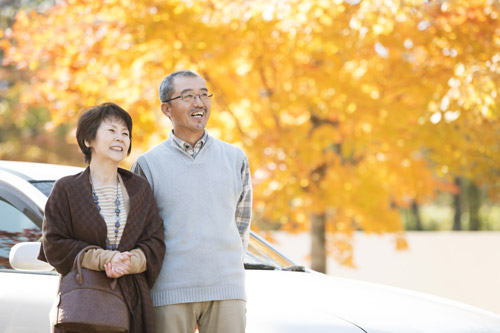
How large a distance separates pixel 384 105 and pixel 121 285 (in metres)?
4.29

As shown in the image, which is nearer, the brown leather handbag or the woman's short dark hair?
the brown leather handbag

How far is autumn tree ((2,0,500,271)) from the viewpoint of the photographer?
5781 millimetres

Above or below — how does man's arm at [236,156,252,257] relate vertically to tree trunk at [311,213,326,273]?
above

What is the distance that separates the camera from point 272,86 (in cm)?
700

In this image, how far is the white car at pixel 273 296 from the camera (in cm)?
289

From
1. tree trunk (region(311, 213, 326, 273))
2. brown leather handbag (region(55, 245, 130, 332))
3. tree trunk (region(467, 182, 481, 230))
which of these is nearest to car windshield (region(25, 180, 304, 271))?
brown leather handbag (region(55, 245, 130, 332))

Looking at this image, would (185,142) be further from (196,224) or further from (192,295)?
(192,295)

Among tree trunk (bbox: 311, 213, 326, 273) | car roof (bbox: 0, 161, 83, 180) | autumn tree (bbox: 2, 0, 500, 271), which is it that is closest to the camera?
car roof (bbox: 0, 161, 83, 180)

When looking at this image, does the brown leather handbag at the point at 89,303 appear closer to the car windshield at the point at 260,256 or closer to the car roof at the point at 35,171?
the car windshield at the point at 260,256

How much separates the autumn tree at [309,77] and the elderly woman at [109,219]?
336 cm

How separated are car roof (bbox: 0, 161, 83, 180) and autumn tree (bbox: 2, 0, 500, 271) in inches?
101

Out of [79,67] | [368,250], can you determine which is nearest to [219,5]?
[79,67]

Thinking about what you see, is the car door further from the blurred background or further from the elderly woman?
the blurred background

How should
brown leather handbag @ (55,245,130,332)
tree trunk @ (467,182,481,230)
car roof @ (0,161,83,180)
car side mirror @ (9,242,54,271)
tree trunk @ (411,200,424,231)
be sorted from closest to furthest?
brown leather handbag @ (55,245,130,332) < car side mirror @ (9,242,54,271) < car roof @ (0,161,83,180) < tree trunk @ (467,182,481,230) < tree trunk @ (411,200,424,231)
